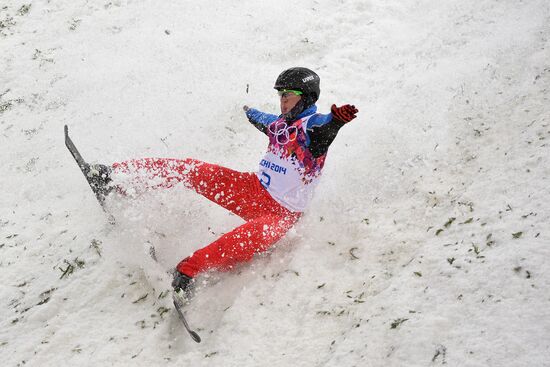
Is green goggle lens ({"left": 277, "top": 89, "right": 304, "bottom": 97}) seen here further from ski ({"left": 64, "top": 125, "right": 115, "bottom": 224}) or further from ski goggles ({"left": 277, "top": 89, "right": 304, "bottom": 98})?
ski ({"left": 64, "top": 125, "right": 115, "bottom": 224})

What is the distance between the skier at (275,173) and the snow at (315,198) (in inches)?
10.2

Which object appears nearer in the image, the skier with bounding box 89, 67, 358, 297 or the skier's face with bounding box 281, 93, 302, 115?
the skier with bounding box 89, 67, 358, 297

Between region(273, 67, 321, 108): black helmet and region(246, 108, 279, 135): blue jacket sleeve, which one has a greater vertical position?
region(273, 67, 321, 108): black helmet

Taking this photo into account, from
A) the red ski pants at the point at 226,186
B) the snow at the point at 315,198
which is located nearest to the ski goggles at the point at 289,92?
the red ski pants at the point at 226,186

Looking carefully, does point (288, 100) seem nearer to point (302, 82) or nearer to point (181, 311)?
point (302, 82)

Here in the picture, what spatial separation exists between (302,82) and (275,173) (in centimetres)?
97

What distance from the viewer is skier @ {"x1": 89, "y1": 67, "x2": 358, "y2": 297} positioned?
13.1 feet

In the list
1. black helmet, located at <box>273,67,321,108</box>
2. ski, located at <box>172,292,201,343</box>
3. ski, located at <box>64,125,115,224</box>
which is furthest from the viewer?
ski, located at <box>64,125,115,224</box>

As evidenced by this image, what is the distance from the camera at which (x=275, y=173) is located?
4.31 meters

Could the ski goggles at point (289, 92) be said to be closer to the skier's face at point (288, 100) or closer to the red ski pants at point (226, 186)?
the skier's face at point (288, 100)

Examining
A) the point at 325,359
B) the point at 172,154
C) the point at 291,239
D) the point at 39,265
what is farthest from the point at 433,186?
the point at 39,265

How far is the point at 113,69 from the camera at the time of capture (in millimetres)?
7168

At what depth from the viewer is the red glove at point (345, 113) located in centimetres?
356

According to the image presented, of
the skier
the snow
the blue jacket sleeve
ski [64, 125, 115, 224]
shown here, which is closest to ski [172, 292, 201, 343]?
the snow
